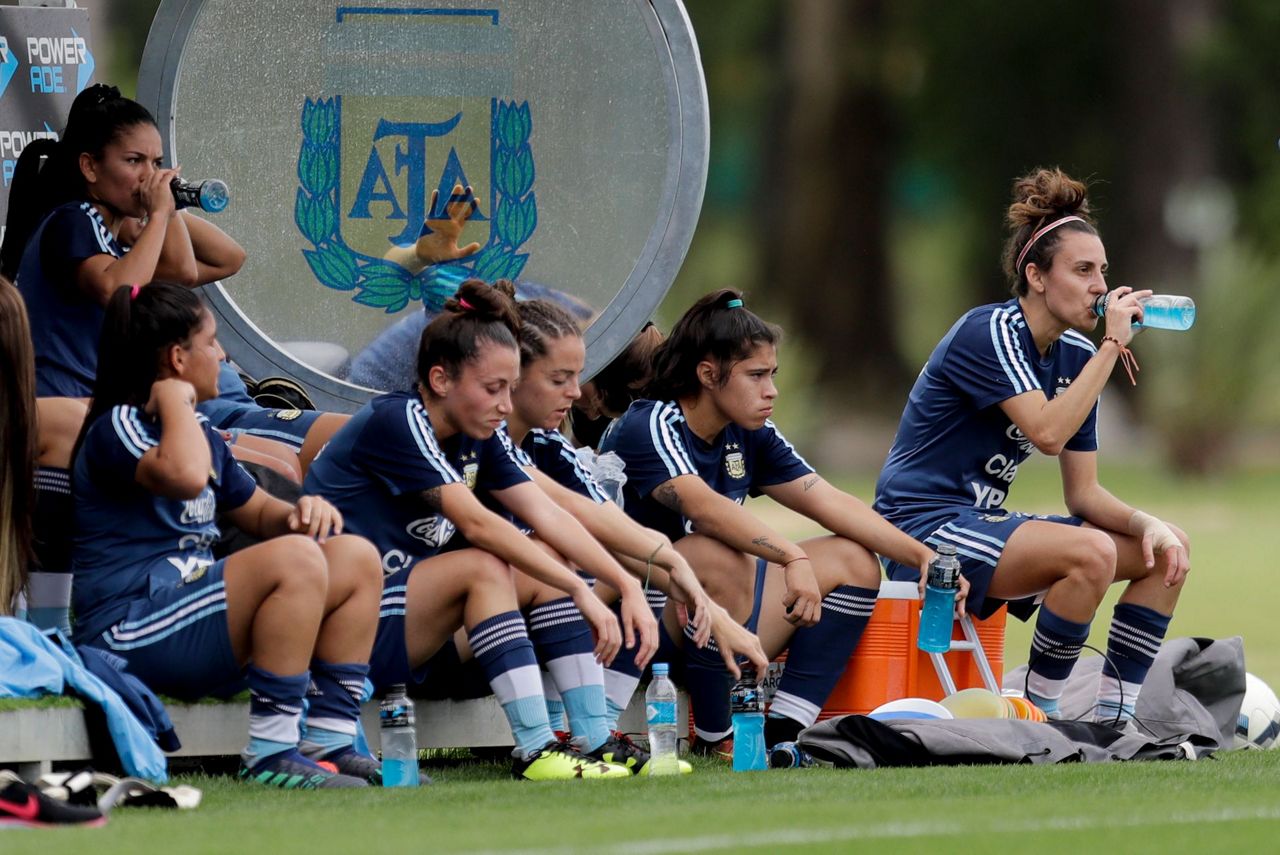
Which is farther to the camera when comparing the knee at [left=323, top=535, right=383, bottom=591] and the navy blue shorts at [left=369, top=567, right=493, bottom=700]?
the navy blue shorts at [left=369, top=567, right=493, bottom=700]

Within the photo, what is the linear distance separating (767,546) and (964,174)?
2218cm

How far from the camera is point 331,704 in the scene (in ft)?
18.2

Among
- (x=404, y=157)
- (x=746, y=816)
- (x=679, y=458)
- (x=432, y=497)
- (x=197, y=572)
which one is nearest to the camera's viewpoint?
(x=746, y=816)

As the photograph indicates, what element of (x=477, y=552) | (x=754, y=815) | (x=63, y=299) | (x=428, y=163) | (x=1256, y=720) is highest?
(x=428, y=163)

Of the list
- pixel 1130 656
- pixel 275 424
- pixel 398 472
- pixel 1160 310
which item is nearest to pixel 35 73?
pixel 275 424

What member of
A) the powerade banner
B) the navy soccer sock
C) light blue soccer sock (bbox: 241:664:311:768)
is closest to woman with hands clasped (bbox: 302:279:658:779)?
the navy soccer sock

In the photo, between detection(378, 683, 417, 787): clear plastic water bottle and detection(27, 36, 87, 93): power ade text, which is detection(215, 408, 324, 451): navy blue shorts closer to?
detection(378, 683, 417, 787): clear plastic water bottle

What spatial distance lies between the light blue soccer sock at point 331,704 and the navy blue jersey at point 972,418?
1980mm

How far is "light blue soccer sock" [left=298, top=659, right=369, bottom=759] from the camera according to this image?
217 inches

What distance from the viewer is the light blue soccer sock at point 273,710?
5332 mm

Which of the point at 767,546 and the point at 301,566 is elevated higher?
the point at 301,566

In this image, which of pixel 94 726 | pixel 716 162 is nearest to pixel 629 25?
pixel 94 726

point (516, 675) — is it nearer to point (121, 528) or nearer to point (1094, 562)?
point (121, 528)

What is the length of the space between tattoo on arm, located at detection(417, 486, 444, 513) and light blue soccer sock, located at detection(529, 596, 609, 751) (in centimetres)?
41
